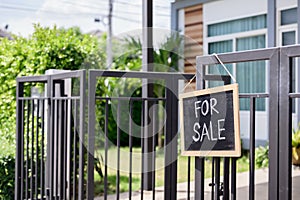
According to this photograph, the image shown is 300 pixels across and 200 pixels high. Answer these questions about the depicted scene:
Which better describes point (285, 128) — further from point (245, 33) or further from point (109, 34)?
point (109, 34)

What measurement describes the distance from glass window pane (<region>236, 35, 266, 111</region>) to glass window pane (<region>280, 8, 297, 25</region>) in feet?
2.34

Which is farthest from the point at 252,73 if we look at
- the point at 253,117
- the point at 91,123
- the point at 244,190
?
the point at 253,117

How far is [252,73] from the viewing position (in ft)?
24.5

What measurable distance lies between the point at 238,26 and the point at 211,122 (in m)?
6.18

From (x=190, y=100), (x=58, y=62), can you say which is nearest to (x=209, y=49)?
(x=58, y=62)

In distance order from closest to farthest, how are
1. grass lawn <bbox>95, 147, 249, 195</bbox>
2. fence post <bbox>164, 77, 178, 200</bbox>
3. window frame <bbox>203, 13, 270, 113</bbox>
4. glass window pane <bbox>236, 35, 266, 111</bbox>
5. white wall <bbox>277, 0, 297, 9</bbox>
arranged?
fence post <bbox>164, 77, 178, 200</bbox> → grass lawn <bbox>95, 147, 249, 195</bbox> → white wall <bbox>277, 0, 297, 9</bbox> → window frame <bbox>203, 13, 270, 113</bbox> → glass window pane <bbox>236, 35, 266, 111</bbox>

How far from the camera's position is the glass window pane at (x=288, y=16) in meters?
6.61

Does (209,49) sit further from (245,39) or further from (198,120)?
(198,120)

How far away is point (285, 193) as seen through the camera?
1539 millimetres

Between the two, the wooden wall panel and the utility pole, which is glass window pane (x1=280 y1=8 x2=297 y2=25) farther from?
the utility pole

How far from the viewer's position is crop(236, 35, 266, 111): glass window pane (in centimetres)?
730

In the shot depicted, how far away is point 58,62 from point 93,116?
2626 millimetres

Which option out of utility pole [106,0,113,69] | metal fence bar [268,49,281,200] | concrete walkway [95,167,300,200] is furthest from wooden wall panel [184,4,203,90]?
metal fence bar [268,49,281,200]

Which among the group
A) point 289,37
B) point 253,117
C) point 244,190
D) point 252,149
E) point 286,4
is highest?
point 286,4
